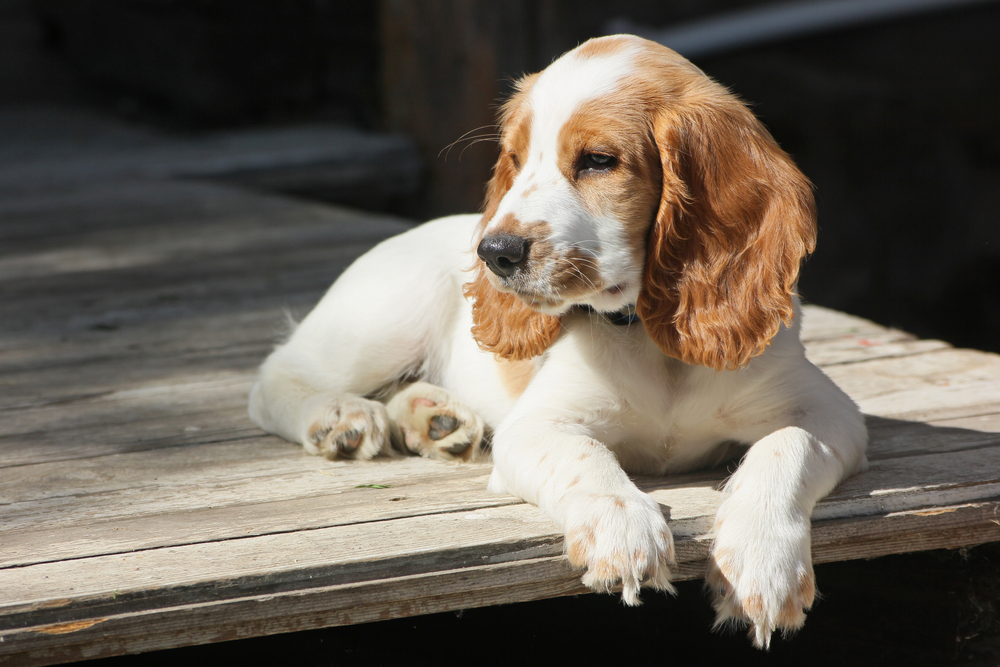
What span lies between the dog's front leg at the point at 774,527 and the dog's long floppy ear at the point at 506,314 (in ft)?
2.02

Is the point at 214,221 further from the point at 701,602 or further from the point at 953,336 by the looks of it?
the point at 953,336

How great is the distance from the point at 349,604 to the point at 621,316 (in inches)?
38.9

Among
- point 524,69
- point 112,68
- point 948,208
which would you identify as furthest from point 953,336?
point 112,68

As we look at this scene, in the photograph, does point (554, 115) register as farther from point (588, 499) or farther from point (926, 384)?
point (926, 384)

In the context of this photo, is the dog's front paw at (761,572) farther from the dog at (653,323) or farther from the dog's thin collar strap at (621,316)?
the dog's thin collar strap at (621,316)

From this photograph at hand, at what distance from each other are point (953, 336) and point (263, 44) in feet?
22.1

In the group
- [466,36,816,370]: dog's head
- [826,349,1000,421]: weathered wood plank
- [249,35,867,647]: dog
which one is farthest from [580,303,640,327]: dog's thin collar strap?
[826,349,1000,421]: weathered wood plank

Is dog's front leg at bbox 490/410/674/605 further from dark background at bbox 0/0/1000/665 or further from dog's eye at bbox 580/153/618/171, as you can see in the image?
dark background at bbox 0/0/1000/665

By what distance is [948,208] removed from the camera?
8.25 m

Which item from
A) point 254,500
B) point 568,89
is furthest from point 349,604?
point 568,89

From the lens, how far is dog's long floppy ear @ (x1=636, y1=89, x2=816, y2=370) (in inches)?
90.4

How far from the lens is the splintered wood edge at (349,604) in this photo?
2.00 metres

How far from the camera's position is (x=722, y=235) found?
234 cm

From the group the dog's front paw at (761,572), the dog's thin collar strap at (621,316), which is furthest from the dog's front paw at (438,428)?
the dog's front paw at (761,572)
